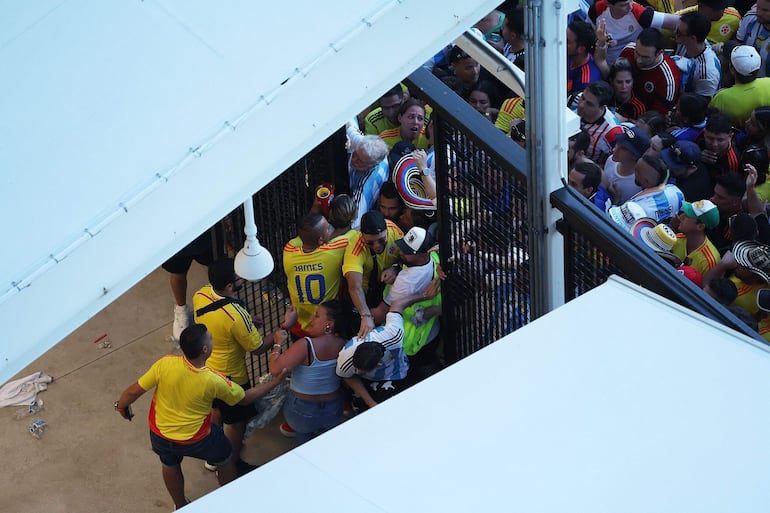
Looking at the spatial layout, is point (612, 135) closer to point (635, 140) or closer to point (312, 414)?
point (635, 140)

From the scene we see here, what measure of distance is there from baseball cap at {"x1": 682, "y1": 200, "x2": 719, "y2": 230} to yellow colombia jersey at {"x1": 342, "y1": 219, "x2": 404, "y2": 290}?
4.91 feet

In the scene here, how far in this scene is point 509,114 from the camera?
6383 millimetres

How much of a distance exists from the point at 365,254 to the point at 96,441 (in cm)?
189

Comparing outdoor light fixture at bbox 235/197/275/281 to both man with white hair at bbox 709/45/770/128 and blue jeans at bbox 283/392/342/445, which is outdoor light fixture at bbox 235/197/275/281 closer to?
blue jeans at bbox 283/392/342/445

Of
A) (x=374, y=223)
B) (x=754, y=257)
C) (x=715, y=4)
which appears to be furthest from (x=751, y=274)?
(x=715, y=4)

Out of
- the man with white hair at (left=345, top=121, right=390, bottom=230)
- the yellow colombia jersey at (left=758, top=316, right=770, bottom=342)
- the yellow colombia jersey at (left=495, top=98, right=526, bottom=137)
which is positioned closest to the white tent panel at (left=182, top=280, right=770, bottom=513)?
the yellow colombia jersey at (left=758, top=316, right=770, bottom=342)

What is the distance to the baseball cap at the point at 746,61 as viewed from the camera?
638cm

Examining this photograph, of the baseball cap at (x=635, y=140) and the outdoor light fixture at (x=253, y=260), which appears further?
the baseball cap at (x=635, y=140)

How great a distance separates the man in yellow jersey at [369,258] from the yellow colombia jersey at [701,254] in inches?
57.1

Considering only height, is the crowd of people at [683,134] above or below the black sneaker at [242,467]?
above

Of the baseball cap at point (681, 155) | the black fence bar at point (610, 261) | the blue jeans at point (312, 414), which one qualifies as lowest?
the blue jeans at point (312, 414)

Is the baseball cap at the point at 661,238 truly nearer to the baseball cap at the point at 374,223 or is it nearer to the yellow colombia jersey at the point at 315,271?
the baseball cap at the point at 374,223

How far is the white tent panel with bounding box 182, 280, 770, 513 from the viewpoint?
2.61 meters

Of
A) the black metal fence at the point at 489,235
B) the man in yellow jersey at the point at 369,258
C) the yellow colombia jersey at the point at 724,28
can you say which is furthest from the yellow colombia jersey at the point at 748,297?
the yellow colombia jersey at the point at 724,28
